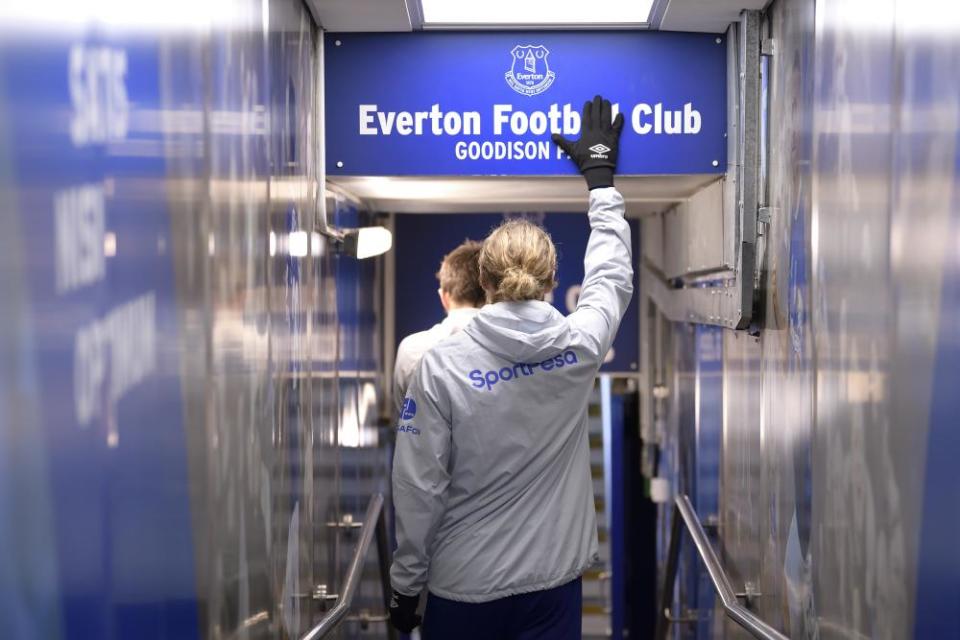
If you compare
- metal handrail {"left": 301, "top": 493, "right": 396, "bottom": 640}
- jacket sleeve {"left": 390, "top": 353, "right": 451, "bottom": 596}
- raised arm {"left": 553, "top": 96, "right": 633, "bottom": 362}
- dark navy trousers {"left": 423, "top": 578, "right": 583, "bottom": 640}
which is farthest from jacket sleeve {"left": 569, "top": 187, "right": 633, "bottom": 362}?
metal handrail {"left": 301, "top": 493, "right": 396, "bottom": 640}

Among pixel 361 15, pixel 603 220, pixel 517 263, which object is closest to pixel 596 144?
pixel 603 220

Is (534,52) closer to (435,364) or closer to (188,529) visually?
(435,364)

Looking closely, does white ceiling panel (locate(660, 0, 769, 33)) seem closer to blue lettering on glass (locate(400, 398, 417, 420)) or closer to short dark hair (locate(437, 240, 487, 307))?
short dark hair (locate(437, 240, 487, 307))

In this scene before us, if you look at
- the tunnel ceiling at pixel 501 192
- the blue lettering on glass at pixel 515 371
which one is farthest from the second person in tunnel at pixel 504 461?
the tunnel ceiling at pixel 501 192

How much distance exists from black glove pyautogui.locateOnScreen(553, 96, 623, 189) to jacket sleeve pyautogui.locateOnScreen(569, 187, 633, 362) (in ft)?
0.15

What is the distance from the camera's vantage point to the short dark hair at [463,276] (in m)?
3.73

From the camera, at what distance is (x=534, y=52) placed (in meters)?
3.15

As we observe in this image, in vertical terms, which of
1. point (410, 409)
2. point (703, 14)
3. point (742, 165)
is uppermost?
point (703, 14)

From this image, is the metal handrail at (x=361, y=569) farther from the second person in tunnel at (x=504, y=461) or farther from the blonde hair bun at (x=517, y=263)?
the blonde hair bun at (x=517, y=263)

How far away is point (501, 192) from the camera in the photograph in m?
3.79

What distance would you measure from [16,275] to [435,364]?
179 centimetres

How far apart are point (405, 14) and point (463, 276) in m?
1.02

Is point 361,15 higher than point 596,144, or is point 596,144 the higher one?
point 361,15

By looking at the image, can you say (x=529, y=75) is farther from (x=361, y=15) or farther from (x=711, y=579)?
(x=711, y=579)
